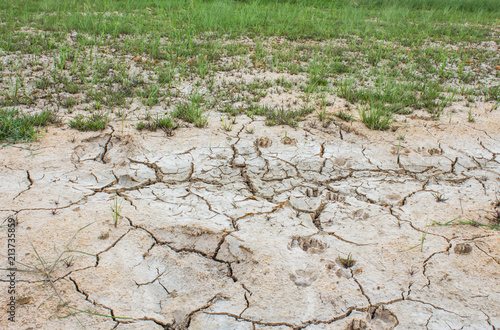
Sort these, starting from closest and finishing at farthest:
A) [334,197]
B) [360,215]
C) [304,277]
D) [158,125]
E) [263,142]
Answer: [304,277] < [360,215] < [334,197] < [263,142] < [158,125]

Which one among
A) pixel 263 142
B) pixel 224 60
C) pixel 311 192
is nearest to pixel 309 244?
pixel 311 192

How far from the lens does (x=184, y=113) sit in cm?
389

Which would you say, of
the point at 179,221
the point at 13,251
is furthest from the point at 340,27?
the point at 13,251

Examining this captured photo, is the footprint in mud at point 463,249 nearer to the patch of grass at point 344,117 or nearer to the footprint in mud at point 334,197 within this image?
the footprint in mud at point 334,197

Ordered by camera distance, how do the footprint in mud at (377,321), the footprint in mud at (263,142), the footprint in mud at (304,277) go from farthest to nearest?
the footprint in mud at (263,142), the footprint in mud at (304,277), the footprint in mud at (377,321)

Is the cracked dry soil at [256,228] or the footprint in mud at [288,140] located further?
the footprint in mud at [288,140]

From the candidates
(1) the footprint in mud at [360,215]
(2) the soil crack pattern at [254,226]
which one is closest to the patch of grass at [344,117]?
(2) the soil crack pattern at [254,226]

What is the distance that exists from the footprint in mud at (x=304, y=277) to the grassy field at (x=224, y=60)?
1.96m

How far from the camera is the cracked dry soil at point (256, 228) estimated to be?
190 cm

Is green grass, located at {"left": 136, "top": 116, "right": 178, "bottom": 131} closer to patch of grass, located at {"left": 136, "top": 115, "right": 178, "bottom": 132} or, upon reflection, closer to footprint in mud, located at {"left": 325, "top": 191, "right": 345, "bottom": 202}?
patch of grass, located at {"left": 136, "top": 115, "right": 178, "bottom": 132}

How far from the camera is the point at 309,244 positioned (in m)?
2.36

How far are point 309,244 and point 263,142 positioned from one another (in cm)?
139

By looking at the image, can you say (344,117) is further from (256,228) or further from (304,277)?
(304,277)

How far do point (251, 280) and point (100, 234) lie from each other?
3.30 feet
